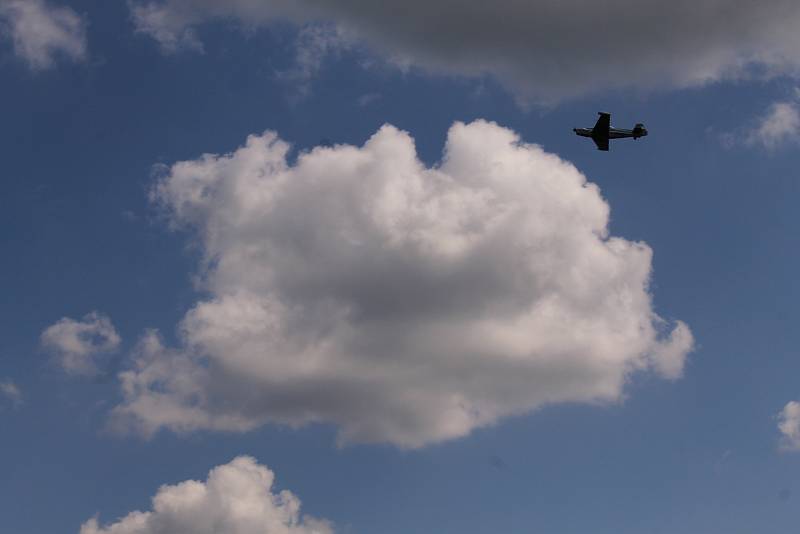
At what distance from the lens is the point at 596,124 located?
5950 inches

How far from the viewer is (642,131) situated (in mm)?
164500

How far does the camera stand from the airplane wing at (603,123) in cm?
14912

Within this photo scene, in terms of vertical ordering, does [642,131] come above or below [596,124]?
above

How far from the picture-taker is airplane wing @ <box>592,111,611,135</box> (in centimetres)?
14912

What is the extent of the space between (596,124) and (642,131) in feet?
59.7

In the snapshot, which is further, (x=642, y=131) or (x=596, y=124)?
(x=642, y=131)

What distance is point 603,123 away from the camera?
15050 cm
